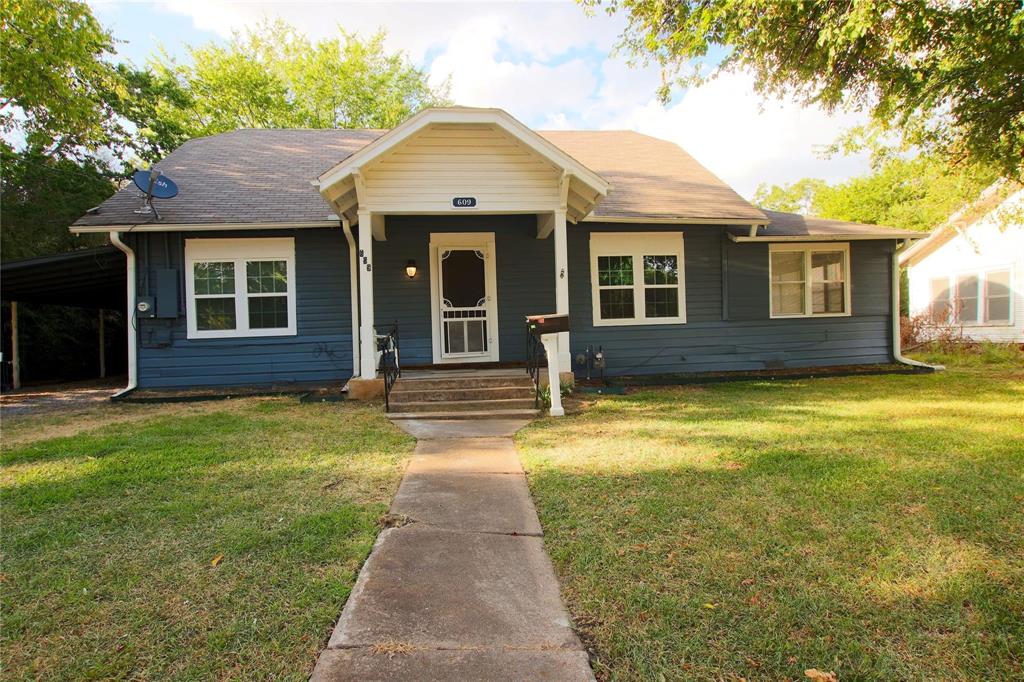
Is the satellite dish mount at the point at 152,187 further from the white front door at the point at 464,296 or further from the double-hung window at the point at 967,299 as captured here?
the double-hung window at the point at 967,299

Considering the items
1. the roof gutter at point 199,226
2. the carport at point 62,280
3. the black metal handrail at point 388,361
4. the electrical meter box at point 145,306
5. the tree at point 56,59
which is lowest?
the black metal handrail at point 388,361

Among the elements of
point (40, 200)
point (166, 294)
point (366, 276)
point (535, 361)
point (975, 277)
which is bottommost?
point (535, 361)

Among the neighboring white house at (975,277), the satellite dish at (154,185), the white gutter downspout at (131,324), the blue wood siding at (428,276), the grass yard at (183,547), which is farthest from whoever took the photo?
the neighboring white house at (975,277)

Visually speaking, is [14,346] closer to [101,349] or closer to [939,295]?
[101,349]

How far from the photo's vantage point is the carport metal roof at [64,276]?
919 centimetres

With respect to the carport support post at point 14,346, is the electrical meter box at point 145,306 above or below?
above

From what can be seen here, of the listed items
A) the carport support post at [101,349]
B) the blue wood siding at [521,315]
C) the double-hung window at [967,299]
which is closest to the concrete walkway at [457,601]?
the blue wood siding at [521,315]

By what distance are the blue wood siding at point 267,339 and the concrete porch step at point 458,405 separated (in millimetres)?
2842

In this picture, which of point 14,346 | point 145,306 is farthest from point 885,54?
point 14,346

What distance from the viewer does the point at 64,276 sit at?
9938 millimetres

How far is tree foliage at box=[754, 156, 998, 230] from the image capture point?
33.5ft

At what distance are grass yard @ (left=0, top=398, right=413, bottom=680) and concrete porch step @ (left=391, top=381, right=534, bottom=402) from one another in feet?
5.34

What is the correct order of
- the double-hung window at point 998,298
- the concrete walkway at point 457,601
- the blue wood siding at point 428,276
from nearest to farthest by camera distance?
the concrete walkway at point 457,601, the blue wood siding at point 428,276, the double-hung window at point 998,298

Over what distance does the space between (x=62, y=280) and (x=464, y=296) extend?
299 inches
